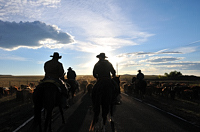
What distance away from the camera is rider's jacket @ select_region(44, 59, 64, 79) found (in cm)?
657

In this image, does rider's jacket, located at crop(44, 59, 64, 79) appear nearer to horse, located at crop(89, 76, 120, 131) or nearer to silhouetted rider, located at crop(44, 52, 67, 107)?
silhouetted rider, located at crop(44, 52, 67, 107)

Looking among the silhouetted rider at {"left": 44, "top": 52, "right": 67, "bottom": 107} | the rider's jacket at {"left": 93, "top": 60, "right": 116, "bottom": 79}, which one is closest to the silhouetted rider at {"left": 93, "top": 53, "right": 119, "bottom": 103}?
the rider's jacket at {"left": 93, "top": 60, "right": 116, "bottom": 79}

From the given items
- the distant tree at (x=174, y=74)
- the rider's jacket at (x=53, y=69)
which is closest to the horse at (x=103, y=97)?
the rider's jacket at (x=53, y=69)

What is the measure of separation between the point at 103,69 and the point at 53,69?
1827mm

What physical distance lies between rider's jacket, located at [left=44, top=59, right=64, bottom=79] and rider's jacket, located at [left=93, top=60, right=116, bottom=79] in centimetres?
135

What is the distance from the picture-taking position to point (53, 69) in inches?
259

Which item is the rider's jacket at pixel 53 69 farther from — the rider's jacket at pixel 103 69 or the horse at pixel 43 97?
the rider's jacket at pixel 103 69

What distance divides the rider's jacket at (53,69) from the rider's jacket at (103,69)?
1.35 metres

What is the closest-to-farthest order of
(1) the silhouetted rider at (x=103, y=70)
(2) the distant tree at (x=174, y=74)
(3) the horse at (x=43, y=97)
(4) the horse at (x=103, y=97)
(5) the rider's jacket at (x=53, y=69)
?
(3) the horse at (x=43, y=97)
(4) the horse at (x=103, y=97)
(1) the silhouetted rider at (x=103, y=70)
(5) the rider's jacket at (x=53, y=69)
(2) the distant tree at (x=174, y=74)

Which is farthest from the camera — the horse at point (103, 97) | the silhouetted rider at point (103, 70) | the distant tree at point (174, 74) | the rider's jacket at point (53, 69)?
the distant tree at point (174, 74)

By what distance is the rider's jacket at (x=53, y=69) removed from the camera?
6.57 meters

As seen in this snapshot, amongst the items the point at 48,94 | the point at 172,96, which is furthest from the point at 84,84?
the point at 48,94

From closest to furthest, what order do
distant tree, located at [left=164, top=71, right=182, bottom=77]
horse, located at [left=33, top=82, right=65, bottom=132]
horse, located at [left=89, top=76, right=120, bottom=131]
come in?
horse, located at [left=33, top=82, right=65, bottom=132] < horse, located at [left=89, top=76, right=120, bottom=131] < distant tree, located at [left=164, top=71, right=182, bottom=77]

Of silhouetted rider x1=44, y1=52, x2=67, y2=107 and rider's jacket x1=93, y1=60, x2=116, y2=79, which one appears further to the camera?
silhouetted rider x1=44, y1=52, x2=67, y2=107
